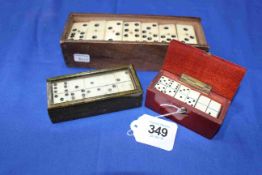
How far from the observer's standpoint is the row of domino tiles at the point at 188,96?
1.39 meters

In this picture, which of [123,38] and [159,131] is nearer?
[159,131]

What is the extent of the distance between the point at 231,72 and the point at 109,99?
0.61 metres

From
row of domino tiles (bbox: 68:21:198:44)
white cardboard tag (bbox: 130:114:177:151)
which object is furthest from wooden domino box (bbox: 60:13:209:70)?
white cardboard tag (bbox: 130:114:177:151)

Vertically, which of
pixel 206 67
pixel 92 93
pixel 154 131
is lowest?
pixel 154 131

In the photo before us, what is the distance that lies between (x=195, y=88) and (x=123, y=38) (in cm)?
52

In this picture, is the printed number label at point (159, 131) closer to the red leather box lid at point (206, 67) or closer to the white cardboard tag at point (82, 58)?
the red leather box lid at point (206, 67)

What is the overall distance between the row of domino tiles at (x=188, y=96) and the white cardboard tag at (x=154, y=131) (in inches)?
6.1

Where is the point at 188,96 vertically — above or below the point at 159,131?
above

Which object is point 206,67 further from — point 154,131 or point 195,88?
point 154,131

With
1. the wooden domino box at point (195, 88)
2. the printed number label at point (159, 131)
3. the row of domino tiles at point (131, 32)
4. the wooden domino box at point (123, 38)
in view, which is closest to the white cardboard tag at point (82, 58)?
the wooden domino box at point (123, 38)

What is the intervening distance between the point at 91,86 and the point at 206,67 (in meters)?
0.60

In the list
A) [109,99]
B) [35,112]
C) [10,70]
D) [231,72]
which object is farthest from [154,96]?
[10,70]

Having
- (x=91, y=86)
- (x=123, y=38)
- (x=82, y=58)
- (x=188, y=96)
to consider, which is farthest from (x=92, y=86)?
(x=188, y=96)

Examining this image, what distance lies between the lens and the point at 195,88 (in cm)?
147
